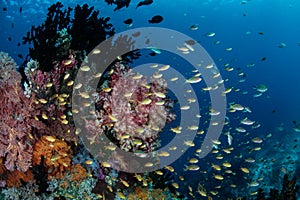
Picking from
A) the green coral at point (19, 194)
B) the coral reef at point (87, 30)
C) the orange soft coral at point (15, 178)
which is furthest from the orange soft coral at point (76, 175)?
the coral reef at point (87, 30)

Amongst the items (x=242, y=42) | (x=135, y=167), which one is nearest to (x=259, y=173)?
(x=135, y=167)

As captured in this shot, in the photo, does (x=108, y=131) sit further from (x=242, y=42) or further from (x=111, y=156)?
(x=242, y=42)

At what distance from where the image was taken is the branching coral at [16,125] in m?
6.11

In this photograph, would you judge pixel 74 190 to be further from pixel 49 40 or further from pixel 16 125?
pixel 49 40

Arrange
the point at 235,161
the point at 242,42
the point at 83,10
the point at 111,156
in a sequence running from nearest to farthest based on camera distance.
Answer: the point at 111,156 < the point at 83,10 < the point at 235,161 < the point at 242,42

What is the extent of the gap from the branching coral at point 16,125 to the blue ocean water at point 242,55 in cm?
1355

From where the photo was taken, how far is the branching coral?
611 centimetres

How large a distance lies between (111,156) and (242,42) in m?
79.3

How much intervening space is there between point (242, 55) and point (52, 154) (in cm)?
8070

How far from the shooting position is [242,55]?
80125 millimetres

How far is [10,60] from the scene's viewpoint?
23.0ft

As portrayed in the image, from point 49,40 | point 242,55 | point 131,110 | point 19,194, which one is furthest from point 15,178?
point 242,55

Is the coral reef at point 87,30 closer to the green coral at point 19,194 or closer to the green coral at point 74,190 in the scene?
the green coral at point 74,190

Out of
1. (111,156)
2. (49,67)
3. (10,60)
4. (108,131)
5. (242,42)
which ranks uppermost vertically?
(10,60)
